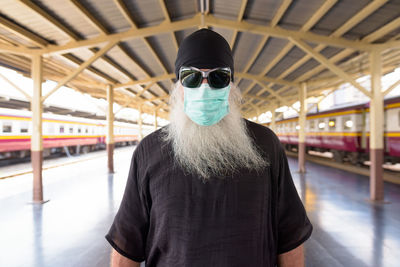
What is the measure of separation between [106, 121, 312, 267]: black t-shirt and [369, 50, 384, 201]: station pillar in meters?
5.48

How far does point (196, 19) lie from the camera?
5.40m

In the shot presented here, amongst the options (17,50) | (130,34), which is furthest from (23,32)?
(130,34)

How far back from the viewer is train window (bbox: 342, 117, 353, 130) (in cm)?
951

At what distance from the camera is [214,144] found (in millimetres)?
1163

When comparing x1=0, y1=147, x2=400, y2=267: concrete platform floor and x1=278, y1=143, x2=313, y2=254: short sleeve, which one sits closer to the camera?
x1=278, y1=143, x2=313, y2=254: short sleeve

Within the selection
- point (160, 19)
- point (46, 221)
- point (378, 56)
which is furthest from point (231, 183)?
point (378, 56)

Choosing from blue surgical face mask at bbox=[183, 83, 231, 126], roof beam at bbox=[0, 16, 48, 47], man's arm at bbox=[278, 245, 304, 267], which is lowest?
man's arm at bbox=[278, 245, 304, 267]

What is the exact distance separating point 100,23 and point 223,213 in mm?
5786

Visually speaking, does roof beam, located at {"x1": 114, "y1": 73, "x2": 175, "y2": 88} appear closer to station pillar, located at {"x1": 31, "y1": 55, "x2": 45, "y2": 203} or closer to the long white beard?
station pillar, located at {"x1": 31, "y1": 55, "x2": 45, "y2": 203}

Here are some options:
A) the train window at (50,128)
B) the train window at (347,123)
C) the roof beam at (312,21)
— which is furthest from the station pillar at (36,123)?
the train window at (347,123)

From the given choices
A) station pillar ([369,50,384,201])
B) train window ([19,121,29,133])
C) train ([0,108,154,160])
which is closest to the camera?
station pillar ([369,50,384,201])

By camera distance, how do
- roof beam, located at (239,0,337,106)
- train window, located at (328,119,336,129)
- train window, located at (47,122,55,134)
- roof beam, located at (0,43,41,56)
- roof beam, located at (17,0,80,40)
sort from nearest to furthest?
roof beam, located at (17,0,80,40) → roof beam, located at (239,0,337,106) → roof beam, located at (0,43,41,56) → train window, located at (328,119,336,129) → train window, located at (47,122,55,134)

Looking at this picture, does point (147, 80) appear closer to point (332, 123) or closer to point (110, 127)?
point (110, 127)

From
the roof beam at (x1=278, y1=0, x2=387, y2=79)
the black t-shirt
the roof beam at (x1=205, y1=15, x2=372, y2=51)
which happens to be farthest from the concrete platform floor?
the roof beam at (x1=278, y1=0, x2=387, y2=79)
